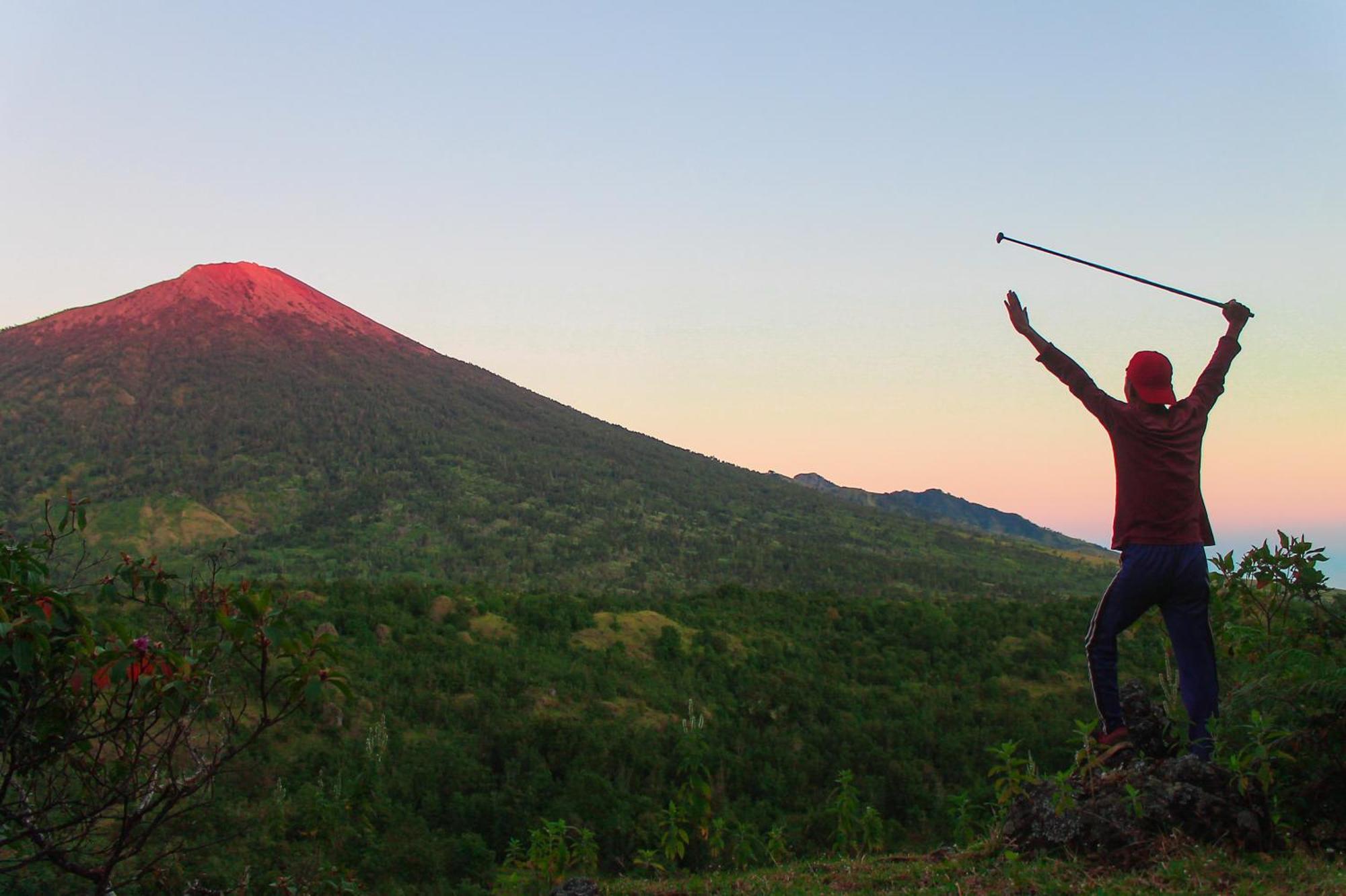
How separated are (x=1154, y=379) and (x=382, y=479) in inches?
2309

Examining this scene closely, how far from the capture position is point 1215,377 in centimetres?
573

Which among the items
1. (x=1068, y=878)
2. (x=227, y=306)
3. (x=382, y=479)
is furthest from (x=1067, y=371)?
(x=227, y=306)

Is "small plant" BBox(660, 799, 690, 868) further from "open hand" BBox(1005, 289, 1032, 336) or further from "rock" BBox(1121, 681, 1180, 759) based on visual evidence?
"open hand" BBox(1005, 289, 1032, 336)

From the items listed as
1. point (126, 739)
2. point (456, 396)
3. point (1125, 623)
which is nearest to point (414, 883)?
point (126, 739)

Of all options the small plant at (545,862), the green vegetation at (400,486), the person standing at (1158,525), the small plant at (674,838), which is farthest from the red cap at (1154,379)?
the green vegetation at (400,486)

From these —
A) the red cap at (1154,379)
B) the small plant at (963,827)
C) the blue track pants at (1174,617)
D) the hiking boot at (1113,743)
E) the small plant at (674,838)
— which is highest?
the red cap at (1154,379)

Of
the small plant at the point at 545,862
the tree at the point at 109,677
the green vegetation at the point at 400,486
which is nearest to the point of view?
the tree at the point at 109,677

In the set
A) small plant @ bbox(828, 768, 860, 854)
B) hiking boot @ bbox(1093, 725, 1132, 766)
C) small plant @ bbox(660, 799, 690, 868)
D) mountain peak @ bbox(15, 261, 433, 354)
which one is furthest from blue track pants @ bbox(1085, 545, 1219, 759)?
mountain peak @ bbox(15, 261, 433, 354)

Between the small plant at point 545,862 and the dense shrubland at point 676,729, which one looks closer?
the dense shrubland at point 676,729

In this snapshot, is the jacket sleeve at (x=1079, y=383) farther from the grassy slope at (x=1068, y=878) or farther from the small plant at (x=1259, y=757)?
the grassy slope at (x=1068, y=878)

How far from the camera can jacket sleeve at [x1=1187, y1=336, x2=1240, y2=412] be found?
18.5 feet

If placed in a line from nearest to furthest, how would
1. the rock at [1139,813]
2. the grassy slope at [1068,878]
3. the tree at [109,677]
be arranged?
the tree at [109,677] → the grassy slope at [1068,878] → the rock at [1139,813]

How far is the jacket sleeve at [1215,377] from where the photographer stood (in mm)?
5652

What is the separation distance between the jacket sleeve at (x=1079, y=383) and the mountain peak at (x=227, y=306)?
299 feet
